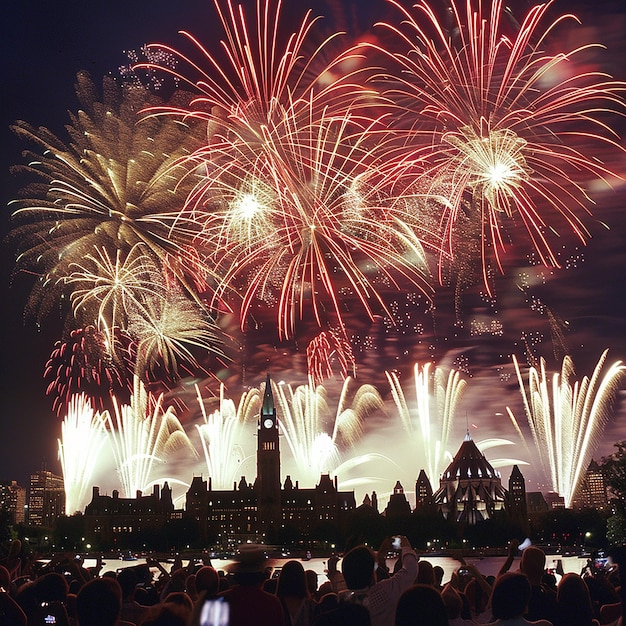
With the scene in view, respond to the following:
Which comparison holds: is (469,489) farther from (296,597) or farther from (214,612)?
(214,612)

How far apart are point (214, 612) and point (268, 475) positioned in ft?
574

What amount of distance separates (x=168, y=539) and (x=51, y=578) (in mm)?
151777

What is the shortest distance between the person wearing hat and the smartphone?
1.72ft

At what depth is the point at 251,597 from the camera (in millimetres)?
6965

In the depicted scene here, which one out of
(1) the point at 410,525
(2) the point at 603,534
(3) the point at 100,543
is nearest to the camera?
(2) the point at 603,534

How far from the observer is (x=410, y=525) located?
140 m

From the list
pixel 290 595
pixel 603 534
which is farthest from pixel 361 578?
pixel 603 534

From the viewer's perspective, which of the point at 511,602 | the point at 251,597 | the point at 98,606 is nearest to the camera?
the point at 251,597

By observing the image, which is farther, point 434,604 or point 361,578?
point 361,578

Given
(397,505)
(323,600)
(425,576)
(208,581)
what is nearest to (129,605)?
(208,581)

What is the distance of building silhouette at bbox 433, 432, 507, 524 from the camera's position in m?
165

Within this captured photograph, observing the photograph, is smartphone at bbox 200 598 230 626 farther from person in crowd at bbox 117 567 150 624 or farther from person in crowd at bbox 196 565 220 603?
person in crowd at bbox 117 567 150 624

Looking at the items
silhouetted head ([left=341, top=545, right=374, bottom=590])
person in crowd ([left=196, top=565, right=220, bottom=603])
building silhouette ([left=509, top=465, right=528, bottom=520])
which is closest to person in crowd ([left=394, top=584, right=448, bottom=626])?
silhouetted head ([left=341, top=545, right=374, bottom=590])

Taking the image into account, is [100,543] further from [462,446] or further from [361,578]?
[361,578]
